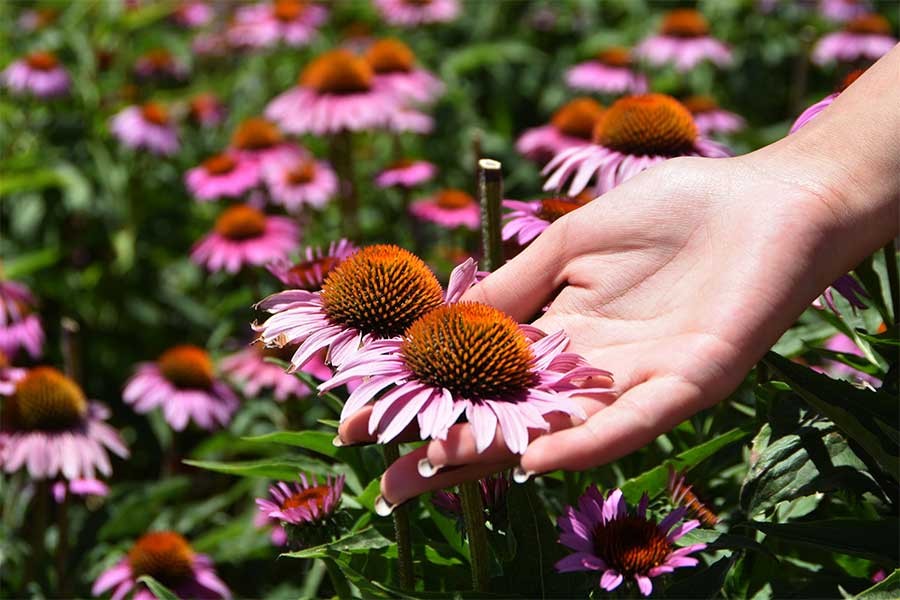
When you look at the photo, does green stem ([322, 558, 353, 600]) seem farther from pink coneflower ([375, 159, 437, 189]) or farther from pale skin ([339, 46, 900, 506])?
pink coneflower ([375, 159, 437, 189])

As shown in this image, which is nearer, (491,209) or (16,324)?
(491,209)

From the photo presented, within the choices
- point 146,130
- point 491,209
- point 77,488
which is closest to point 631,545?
point 491,209

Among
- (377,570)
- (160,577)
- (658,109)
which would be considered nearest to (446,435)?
(377,570)

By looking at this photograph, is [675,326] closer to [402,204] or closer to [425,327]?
[425,327]

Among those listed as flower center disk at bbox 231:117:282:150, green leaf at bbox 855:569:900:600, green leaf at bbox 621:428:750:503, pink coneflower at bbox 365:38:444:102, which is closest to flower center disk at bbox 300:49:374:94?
pink coneflower at bbox 365:38:444:102

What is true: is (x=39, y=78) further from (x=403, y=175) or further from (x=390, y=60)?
(x=403, y=175)

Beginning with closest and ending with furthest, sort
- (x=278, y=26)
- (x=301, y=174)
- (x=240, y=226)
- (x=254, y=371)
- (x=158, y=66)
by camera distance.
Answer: (x=254, y=371), (x=240, y=226), (x=301, y=174), (x=278, y=26), (x=158, y=66)

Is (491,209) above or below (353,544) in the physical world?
above
